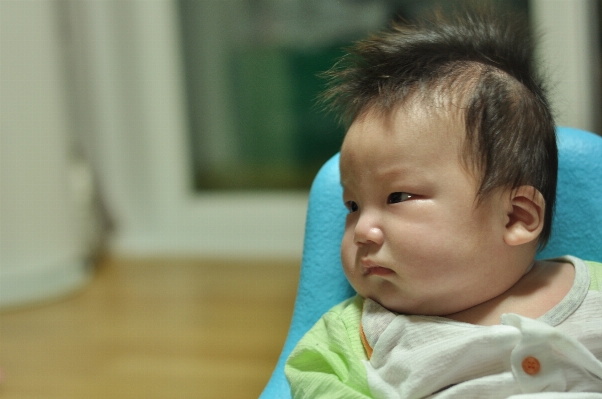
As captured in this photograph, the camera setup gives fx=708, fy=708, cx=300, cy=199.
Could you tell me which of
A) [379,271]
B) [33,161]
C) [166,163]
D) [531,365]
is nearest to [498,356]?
[531,365]

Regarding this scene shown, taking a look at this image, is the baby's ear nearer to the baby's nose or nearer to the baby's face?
the baby's face

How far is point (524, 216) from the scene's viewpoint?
67cm

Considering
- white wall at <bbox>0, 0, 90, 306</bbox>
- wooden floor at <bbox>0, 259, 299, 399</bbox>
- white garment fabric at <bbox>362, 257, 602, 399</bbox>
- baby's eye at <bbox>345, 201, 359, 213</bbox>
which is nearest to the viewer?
white garment fabric at <bbox>362, 257, 602, 399</bbox>

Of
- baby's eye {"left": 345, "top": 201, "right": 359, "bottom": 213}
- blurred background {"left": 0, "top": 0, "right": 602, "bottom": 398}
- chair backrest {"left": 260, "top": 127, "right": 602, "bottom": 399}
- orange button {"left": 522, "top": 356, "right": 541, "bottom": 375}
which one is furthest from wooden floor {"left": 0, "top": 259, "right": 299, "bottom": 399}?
orange button {"left": 522, "top": 356, "right": 541, "bottom": 375}

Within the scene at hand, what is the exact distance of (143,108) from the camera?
210 cm

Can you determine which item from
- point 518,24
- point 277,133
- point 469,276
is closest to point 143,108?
point 277,133

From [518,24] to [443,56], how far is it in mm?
178

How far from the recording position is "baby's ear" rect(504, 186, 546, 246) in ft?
2.16

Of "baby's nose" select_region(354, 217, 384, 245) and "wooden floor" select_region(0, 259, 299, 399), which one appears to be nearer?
"baby's nose" select_region(354, 217, 384, 245)

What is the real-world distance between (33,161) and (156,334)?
571 millimetres

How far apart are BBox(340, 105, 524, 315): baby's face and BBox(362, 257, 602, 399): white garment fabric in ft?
0.12

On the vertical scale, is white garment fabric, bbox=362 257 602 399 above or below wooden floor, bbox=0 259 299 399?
above

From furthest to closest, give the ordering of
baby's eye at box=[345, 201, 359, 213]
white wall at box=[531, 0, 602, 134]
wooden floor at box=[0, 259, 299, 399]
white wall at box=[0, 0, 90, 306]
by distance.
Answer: white wall at box=[0, 0, 90, 306]
white wall at box=[531, 0, 602, 134]
wooden floor at box=[0, 259, 299, 399]
baby's eye at box=[345, 201, 359, 213]

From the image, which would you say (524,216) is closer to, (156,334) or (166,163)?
(156,334)
